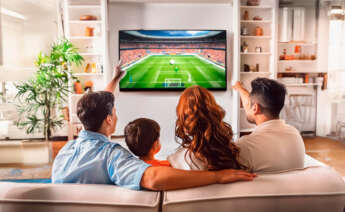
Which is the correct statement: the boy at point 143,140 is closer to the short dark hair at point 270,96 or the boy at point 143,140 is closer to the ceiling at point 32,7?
the short dark hair at point 270,96

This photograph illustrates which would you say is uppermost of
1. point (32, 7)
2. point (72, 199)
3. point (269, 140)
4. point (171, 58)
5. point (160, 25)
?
point (32, 7)

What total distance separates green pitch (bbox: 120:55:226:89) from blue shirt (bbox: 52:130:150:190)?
13.4 ft

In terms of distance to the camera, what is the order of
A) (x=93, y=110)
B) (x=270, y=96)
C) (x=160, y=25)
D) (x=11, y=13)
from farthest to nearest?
(x=160, y=25)
(x=11, y=13)
(x=270, y=96)
(x=93, y=110)

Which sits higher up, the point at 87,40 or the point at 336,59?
the point at 87,40

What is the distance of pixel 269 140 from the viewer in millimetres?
A: 1293

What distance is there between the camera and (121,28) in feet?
17.4

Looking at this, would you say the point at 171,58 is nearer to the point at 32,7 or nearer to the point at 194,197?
the point at 32,7

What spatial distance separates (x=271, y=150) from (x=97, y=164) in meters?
0.73

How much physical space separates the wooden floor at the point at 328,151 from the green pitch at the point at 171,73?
6.11 feet

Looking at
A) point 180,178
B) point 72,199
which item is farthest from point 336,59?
point 72,199

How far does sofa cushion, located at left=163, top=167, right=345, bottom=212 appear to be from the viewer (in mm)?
931

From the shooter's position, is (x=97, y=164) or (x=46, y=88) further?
(x=46, y=88)

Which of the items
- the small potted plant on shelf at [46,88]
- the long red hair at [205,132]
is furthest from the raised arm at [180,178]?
the small potted plant on shelf at [46,88]

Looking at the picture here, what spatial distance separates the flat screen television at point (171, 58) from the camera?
17.0 feet
